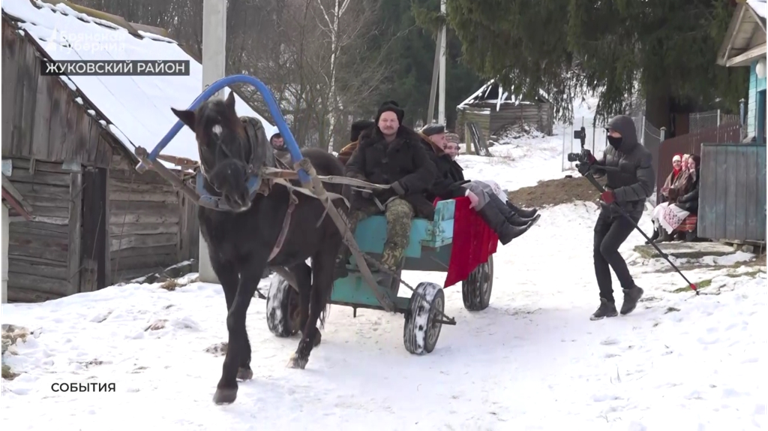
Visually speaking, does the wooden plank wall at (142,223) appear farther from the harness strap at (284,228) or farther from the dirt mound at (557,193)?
the dirt mound at (557,193)

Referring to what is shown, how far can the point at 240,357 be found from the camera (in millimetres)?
4348

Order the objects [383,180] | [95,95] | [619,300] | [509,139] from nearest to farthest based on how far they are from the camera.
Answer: [383,180] < [619,300] < [95,95] < [509,139]

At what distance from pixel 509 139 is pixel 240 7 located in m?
16.4

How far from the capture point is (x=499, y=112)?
107 ft

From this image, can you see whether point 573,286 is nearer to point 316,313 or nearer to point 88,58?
point 316,313

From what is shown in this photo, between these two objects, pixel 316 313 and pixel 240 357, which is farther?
pixel 316 313

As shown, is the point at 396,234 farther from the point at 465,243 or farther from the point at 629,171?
the point at 629,171

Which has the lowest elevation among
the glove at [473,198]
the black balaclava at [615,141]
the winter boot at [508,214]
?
the winter boot at [508,214]

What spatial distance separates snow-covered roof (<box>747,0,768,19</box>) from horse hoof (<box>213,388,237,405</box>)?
10.9 ft

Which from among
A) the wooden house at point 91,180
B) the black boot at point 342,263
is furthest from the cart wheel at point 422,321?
the wooden house at point 91,180

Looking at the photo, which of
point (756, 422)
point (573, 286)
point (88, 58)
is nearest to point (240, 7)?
point (88, 58)

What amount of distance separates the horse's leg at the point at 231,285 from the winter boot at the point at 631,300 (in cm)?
317

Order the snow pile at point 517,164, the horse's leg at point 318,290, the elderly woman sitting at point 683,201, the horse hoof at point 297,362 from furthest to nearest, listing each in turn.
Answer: the snow pile at point 517,164
the horse's leg at point 318,290
the horse hoof at point 297,362
the elderly woman sitting at point 683,201

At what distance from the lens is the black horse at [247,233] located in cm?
376
